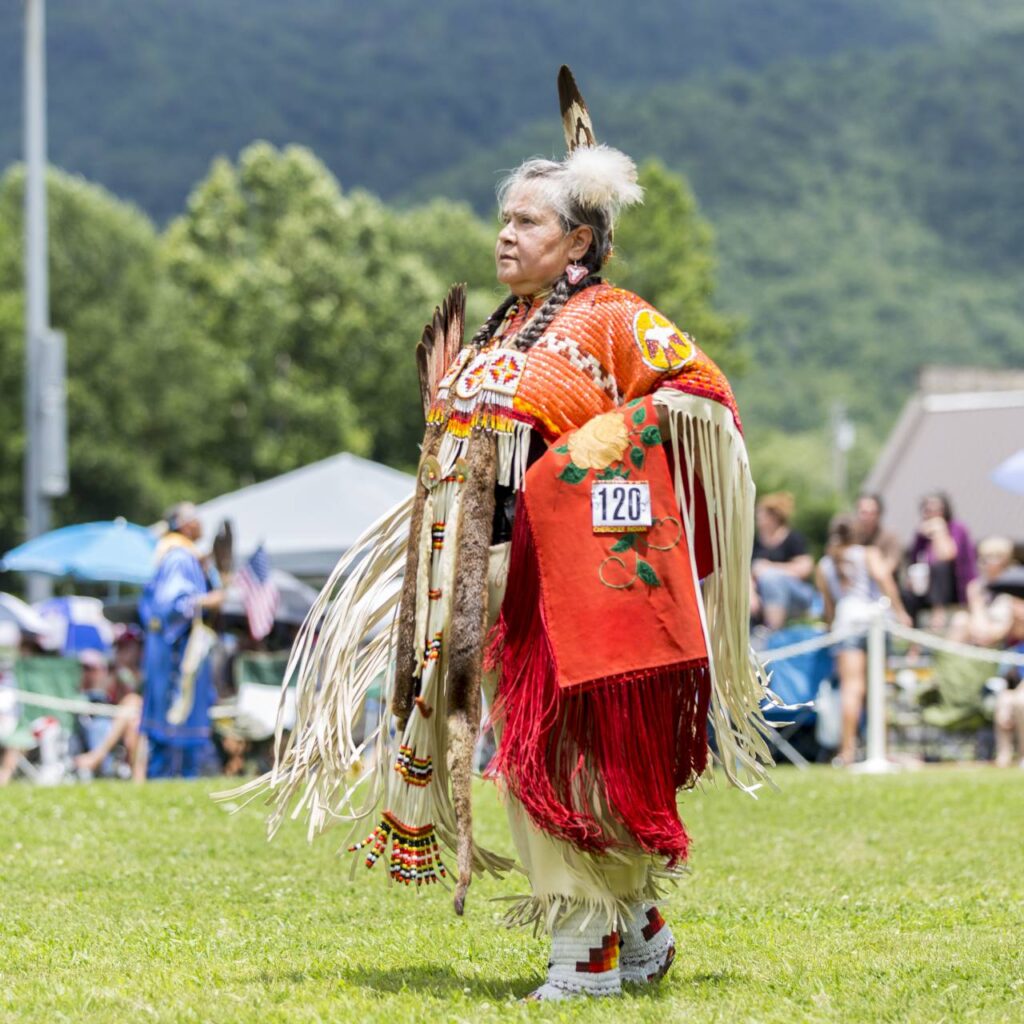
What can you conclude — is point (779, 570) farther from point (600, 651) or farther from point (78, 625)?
point (600, 651)

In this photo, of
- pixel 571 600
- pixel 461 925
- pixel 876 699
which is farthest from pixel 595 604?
pixel 876 699

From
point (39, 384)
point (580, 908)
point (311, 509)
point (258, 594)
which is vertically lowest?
point (580, 908)

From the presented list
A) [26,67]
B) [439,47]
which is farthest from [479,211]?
[26,67]

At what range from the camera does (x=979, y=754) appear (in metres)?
11.9

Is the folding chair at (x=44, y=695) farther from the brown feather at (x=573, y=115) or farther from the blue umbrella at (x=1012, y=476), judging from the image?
the brown feather at (x=573, y=115)

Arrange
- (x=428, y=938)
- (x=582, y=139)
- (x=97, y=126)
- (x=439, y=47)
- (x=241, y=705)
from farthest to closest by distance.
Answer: (x=439, y=47)
(x=97, y=126)
(x=241, y=705)
(x=428, y=938)
(x=582, y=139)

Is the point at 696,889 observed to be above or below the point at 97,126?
below

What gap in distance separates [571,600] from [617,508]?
0.77 feet

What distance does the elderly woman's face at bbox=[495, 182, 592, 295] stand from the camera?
450 cm

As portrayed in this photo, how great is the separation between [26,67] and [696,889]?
13127 mm

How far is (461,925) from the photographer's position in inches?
210

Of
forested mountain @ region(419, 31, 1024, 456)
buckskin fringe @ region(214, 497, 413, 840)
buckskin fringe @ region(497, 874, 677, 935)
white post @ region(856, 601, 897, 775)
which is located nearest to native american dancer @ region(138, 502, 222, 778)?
white post @ region(856, 601, 897, 775)

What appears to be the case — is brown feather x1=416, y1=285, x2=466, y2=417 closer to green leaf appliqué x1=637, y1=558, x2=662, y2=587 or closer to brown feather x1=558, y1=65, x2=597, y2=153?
brown feather x1=558, y1=65, x2=597, y2=153

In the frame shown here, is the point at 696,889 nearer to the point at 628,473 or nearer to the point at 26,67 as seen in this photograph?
the point at 628,473
